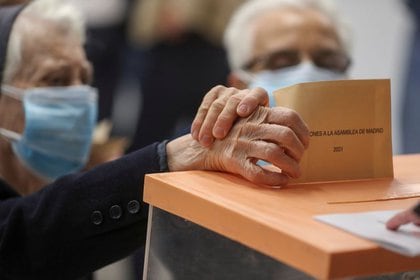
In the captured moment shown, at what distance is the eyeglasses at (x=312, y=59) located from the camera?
10.7 ft

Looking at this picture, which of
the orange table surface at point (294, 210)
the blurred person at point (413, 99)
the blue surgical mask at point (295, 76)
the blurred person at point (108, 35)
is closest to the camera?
the orange table surface at point (294, 210)

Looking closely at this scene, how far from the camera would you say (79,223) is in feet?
6.31

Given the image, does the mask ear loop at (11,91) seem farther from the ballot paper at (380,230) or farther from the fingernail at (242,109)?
the ballot paper at (380,230)

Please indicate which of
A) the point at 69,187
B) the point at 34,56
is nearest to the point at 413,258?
the point at 69,187

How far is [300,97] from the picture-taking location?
1.57 metres

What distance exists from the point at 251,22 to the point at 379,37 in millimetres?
3172

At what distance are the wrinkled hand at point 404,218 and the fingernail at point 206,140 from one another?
0.52 metres

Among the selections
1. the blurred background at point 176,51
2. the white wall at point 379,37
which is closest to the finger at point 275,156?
the blurred background at point 176,51

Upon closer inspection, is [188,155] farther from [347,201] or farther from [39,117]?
[39,117]

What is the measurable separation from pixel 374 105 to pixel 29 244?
0.83m

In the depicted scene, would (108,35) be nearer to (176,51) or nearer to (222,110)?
(176,51)

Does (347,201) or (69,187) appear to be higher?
(347,201)

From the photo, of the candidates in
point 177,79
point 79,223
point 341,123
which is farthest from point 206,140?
point 177,79

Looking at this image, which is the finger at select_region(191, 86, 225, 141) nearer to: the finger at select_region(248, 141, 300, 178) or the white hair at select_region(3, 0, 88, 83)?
the finger at select_region(248, 141, 300, 178)
